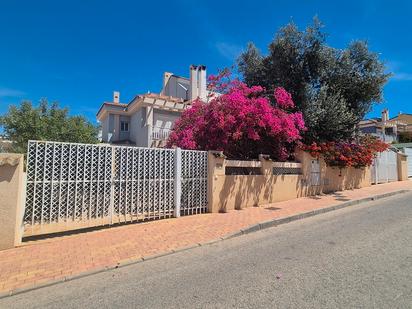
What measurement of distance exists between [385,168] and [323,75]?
930cm

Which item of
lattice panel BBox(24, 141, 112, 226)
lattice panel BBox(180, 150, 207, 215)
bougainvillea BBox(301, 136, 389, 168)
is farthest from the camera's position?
bougainvillea BBox(301, 136, 389, 168)

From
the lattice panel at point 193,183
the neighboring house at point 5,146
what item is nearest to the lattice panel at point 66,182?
the lattice panel at point 193,183

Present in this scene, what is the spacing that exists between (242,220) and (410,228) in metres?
3.92

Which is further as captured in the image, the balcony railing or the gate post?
the balcony railing

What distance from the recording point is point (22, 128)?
2086 cm

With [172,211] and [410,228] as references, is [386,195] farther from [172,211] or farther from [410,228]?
[172,211]

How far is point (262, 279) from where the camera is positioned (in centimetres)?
407

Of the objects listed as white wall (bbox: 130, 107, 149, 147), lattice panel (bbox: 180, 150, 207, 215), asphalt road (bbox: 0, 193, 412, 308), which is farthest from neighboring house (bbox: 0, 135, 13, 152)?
asphalt road (bbox: 0, 193, 412, 308)

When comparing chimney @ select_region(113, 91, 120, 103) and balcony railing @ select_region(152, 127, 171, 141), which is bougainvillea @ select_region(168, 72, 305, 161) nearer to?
balcony railing @ select_region(152, 127, 171, 141)

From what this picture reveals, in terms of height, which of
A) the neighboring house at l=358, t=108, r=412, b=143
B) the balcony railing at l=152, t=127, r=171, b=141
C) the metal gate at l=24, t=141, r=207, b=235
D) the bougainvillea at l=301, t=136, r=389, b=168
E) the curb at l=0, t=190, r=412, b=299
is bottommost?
the curb at l=0, t=190, r=412, b=299

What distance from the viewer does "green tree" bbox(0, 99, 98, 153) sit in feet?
68.2

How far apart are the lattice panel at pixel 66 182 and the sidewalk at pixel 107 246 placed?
0.53 m

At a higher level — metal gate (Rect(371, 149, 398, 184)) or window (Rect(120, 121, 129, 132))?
window (Rect(120, 121, 129, 132))

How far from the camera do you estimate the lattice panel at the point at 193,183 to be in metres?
8.67
